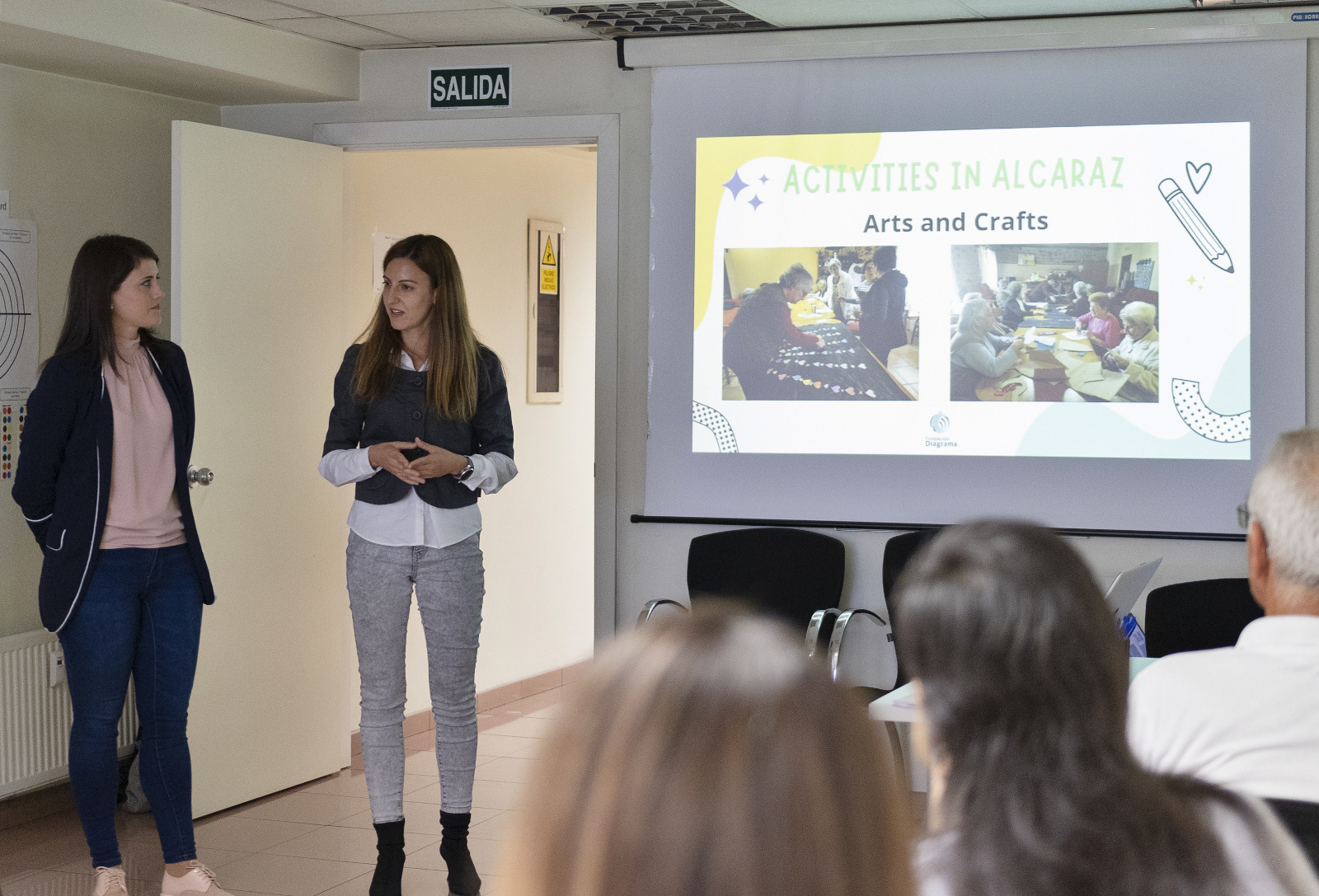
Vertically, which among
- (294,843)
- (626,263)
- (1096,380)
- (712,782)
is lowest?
(294,843)

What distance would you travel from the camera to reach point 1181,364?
173 inches

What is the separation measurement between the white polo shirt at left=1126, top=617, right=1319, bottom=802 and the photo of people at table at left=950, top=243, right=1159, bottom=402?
2.98m

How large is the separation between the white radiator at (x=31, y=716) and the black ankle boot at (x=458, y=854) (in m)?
1.36

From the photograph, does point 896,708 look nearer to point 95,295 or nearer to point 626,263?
point 95,295

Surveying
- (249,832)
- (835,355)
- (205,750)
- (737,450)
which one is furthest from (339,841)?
(835,355)

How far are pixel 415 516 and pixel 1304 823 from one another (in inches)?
103

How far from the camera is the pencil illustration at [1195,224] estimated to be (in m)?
4.34

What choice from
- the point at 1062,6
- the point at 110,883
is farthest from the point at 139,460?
the point at 1062,6

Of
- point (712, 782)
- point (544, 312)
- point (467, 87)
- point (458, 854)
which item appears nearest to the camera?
point (712, 782)

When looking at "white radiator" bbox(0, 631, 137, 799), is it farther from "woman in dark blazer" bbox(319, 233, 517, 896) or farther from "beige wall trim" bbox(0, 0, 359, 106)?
"beige wall trim" bbox(0, 0, 359, 106)

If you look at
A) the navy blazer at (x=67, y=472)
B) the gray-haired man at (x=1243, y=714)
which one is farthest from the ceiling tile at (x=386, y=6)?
the gray-haired man at (x=1243, y=714)

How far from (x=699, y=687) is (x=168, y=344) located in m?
Answer: 3.39

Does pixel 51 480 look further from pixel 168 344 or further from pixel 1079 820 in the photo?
pixel 1079 820

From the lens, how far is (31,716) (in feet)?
14.5
